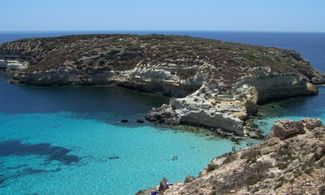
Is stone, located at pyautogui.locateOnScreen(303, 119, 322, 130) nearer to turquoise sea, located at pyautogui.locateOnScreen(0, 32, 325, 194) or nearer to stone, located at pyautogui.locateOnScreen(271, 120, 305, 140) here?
stone, located at pyautogui.locateOnScreen(271, 120, 305, 140)

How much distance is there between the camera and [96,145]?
150 ft

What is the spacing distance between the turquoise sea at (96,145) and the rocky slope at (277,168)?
45.0 ft

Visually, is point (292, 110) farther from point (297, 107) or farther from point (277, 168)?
point (277, 168)

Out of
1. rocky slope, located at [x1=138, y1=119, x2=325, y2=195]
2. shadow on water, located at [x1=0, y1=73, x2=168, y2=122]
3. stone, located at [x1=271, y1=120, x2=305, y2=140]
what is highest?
stone, located at [x1=271, y1=120, x2=305, y2=140]

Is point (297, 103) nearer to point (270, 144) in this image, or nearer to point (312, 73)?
point (312, 73)

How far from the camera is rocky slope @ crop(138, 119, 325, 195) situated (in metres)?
16.5

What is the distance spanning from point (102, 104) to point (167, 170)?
31855mm

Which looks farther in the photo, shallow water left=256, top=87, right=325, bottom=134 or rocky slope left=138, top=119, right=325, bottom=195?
shallow water left=256, top=87, right=325, bottom=134

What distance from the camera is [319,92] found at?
7894 centimetres

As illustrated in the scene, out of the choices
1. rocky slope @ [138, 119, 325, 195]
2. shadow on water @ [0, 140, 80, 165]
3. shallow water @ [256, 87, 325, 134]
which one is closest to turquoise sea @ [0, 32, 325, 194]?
shadow on water @ [0, 140, 80, 165]

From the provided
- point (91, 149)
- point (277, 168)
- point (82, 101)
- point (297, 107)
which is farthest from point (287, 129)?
point (82, 101)

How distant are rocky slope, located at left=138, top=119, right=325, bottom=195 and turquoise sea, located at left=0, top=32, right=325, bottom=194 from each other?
13.7m

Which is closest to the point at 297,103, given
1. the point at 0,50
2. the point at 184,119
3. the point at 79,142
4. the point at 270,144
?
the point at 184,119

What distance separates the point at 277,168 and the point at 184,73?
56.0 m
